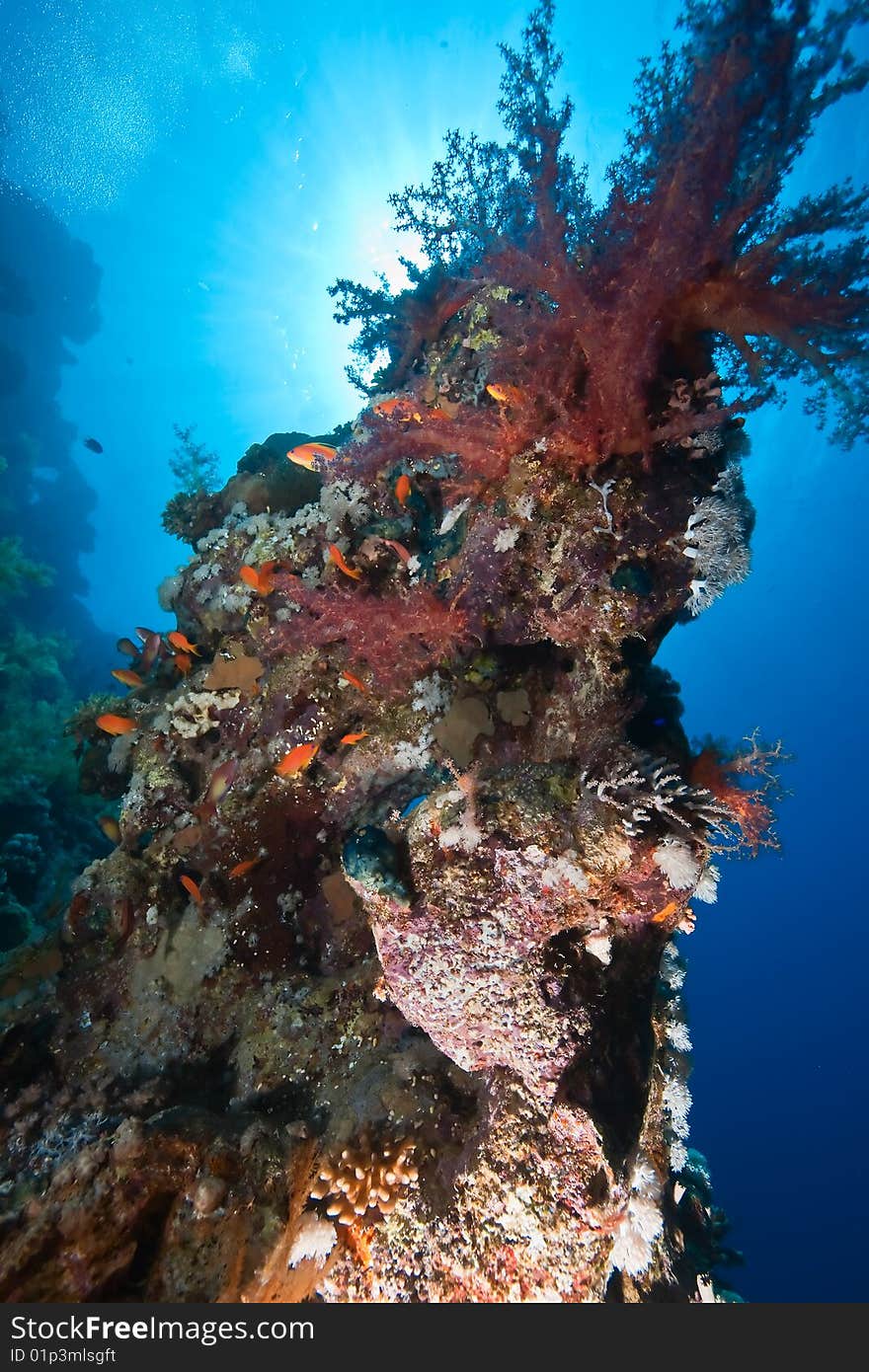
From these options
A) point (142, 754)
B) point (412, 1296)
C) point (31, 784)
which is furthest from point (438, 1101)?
point (31, 784)

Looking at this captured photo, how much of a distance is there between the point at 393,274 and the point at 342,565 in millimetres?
12927

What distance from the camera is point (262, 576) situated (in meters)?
5.35

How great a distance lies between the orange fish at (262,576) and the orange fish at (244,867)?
2.52 m

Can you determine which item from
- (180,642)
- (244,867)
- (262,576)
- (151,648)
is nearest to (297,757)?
(244,867)

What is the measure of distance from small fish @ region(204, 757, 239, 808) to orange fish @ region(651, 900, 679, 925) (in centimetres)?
374

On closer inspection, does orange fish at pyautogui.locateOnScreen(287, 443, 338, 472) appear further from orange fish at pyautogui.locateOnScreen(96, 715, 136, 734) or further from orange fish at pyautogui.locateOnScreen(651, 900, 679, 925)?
orange fish at pyautogui.locateOnScreen(651, 900, 679, 925)

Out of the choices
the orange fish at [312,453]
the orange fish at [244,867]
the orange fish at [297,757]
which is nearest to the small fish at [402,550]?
the orange fish at [312,453]

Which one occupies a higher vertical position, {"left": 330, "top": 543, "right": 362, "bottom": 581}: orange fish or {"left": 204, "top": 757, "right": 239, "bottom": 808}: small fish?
{"left": 330, "top": 543, "right": 362, "bottom": 581}: orange fish

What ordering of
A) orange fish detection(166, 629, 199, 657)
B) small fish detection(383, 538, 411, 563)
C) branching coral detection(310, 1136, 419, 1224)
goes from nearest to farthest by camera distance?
branching coral detection(310, 1136, 419, 1224), small fish detection(383, 538, 411, 563), orange fish detection(166, 629, 199, 657)

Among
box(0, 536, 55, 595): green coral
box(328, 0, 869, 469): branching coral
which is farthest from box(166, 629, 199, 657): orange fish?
box(0, 536, 55, 595): green coral

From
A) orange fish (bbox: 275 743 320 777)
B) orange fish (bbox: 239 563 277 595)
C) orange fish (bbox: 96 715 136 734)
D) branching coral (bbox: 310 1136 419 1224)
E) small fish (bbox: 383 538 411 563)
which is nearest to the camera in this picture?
branching coral (bbox: 310 1136 419 1224)

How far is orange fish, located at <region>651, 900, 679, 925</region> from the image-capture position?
3.38 m

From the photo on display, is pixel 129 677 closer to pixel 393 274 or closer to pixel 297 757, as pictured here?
pixel 297 757

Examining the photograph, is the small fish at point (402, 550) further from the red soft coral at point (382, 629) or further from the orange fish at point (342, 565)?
the orange fish at point (342, 565)
